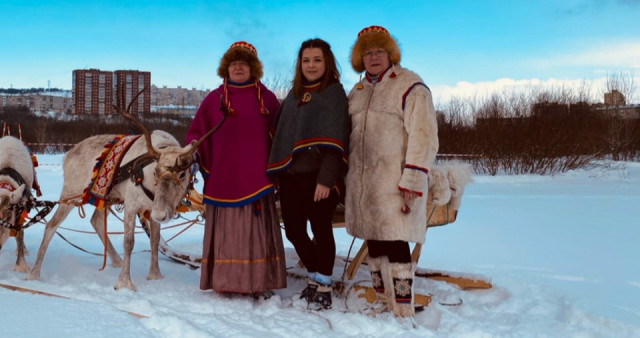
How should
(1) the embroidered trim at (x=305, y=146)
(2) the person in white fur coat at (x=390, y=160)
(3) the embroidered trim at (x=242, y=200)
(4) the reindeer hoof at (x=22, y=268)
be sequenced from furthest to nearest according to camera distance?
(4) the reindeer hoof at (x=22, y=268) → (3) the embroidered trim at (x=242, y=200) → (1) the embroidered trim at (x=305, y=146) → (2) the person in white fur coat at (x=390, y=160)

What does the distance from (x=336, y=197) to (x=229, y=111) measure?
0.98 meters

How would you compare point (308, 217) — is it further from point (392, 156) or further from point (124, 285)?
point (124, 285)

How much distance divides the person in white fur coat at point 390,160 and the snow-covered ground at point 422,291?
43cm

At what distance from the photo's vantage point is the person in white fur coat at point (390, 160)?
10.7 ft

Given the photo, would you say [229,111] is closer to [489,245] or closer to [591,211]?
[489,245]

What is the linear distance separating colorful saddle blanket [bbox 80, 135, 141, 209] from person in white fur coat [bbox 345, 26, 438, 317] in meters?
2.09

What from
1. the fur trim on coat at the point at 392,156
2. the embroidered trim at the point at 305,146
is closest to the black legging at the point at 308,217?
the embroidered trim at the point at 305,146

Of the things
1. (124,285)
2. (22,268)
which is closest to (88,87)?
(22,268)

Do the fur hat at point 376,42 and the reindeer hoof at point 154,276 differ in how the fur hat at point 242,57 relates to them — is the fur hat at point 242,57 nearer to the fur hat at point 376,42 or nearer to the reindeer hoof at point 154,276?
the fur hat at point 376,42

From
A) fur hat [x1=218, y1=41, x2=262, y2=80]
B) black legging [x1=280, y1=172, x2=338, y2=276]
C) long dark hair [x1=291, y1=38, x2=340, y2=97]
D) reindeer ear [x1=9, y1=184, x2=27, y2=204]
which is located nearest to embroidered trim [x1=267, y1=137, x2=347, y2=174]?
black legging [x1=280, y1=172, x2=338, y2=276]

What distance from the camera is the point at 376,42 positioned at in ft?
11.5

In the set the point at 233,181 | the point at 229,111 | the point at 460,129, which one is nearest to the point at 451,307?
the point at 233,181

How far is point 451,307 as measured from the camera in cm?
384

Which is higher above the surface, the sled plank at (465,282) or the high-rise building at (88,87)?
the high-rise building at (88,87)
